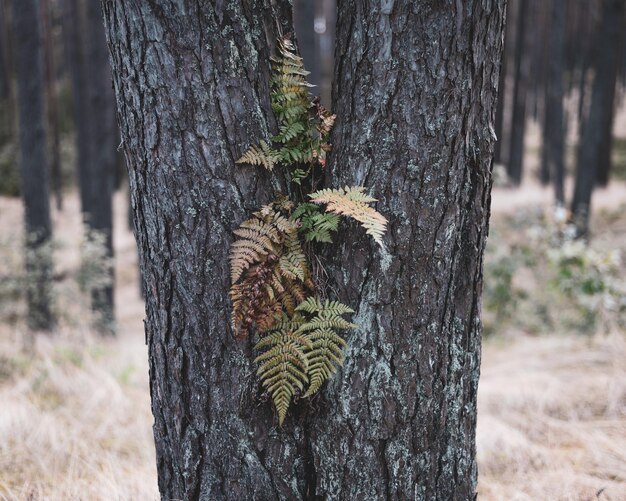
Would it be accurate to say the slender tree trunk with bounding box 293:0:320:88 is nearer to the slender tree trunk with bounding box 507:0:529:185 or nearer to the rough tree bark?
the rough tree bark

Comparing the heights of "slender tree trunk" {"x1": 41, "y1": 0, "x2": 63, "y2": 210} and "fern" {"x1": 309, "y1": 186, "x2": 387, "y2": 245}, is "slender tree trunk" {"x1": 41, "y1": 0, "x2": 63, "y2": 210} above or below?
above

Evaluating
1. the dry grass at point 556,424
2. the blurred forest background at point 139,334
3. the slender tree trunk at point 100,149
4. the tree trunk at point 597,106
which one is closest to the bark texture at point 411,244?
the blurred forest background at point 139,334

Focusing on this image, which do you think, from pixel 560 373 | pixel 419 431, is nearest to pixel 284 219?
pixel 419 431

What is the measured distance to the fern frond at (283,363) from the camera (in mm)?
1695

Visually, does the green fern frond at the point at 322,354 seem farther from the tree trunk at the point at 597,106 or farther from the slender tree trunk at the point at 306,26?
the tree trunk at the point at 597,106

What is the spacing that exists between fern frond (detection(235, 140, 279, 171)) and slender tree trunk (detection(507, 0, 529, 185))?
20.1 meters

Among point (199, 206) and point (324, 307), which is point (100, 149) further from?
point (324, 307)

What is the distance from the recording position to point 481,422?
3727mm

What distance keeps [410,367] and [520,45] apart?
2118 cm

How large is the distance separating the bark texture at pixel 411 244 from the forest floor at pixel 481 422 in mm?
1298

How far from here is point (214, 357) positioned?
1.79 m

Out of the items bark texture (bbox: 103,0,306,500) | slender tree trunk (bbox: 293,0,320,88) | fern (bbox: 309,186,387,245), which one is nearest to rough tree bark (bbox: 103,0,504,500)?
bark texture (bbox: 103,0,306,500)

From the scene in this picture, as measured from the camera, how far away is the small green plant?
5.52 ft

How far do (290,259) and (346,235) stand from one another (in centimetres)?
21
